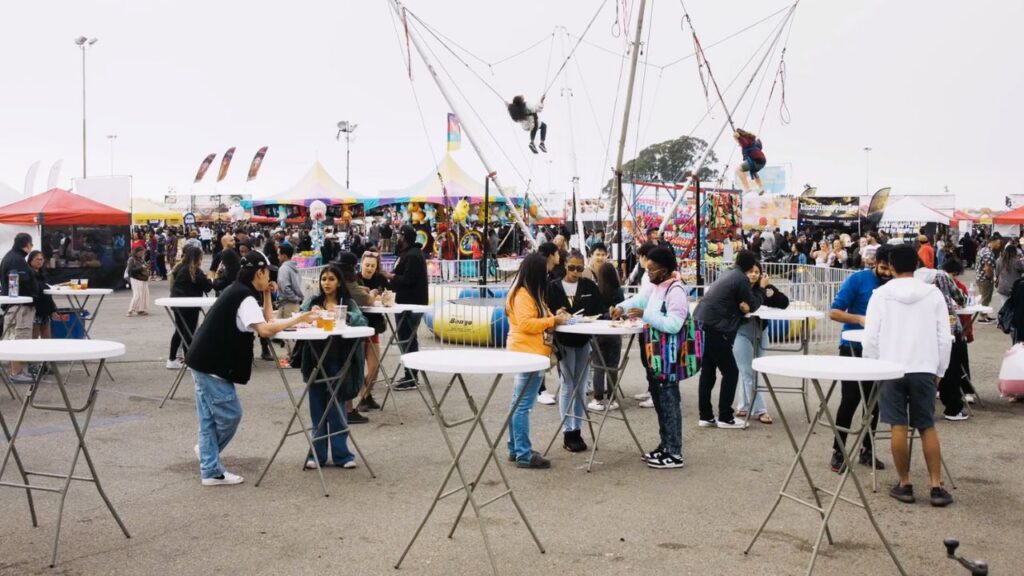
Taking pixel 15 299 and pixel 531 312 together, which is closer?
pixel 531 312

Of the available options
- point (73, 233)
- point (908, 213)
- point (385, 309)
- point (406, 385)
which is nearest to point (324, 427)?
point (385, 309)

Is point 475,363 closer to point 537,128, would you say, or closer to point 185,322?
point 185,322

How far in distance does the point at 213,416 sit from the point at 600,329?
260 centimetres

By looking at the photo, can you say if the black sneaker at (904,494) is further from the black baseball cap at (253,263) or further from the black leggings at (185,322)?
the black leggings at (185,322)

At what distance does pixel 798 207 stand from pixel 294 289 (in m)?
37.4

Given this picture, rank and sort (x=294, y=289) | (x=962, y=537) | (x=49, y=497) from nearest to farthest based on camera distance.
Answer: (x=962, y=537) < (x=49, y=497) < (x=294, y=289)

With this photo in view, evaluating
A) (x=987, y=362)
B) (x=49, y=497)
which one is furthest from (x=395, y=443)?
(x=987, y=362)

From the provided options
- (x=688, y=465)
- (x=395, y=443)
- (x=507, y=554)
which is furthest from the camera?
(x=395, y=443)

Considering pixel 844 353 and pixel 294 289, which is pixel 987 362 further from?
pixel 294 289

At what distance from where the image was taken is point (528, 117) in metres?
17.6

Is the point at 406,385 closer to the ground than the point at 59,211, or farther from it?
closer to the ground

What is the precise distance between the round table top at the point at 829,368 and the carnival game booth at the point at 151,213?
52178 millimetres

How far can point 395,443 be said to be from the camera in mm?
7457

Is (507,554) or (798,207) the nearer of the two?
(507,554)
